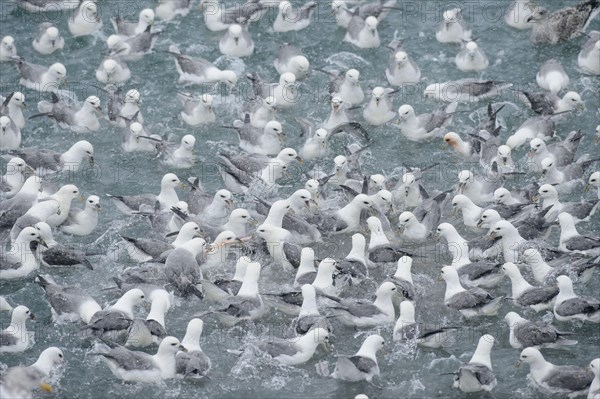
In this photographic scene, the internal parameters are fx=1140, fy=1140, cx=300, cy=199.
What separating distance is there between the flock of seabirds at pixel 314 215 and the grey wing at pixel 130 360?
19 mm

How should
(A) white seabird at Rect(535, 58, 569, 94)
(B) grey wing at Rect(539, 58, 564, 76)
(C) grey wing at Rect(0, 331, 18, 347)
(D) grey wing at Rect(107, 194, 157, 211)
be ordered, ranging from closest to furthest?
(C) grey wing at Rect(0, 331, 18, 347), (D) grey wing at Rect(107, 194, 157, 211), (A) white seabird at Rect(535, 58, 569, 94), (B) grey wing at Rect(539, 58, 564, 76)

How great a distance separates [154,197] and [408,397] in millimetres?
5969

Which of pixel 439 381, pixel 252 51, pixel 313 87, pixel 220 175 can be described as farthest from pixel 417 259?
pixel 252 51

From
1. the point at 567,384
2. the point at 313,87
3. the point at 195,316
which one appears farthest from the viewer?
the point at 313,87

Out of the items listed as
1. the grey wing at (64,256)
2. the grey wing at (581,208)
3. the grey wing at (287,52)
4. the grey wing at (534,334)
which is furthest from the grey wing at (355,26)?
the grey wing at (534,334)

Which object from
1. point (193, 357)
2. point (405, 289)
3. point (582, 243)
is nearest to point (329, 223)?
point (405, 289)

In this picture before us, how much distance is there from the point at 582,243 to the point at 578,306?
1.63 m

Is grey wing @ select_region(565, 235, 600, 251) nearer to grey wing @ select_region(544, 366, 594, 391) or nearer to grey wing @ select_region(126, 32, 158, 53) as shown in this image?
grey wing @ select_region(544, 366, 594, 391)

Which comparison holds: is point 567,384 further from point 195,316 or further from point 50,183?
point 50,183

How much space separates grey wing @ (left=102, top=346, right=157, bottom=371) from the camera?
607 inches

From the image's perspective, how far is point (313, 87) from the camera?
22.4m

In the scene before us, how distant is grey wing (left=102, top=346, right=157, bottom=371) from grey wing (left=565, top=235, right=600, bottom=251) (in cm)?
674

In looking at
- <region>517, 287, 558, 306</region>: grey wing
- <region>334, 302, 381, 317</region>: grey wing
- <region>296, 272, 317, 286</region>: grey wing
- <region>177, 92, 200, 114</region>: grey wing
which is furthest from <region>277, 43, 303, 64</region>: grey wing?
Answer: <region>517, 287, 558, 306</region>: grey wing

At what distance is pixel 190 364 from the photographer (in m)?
15.5
